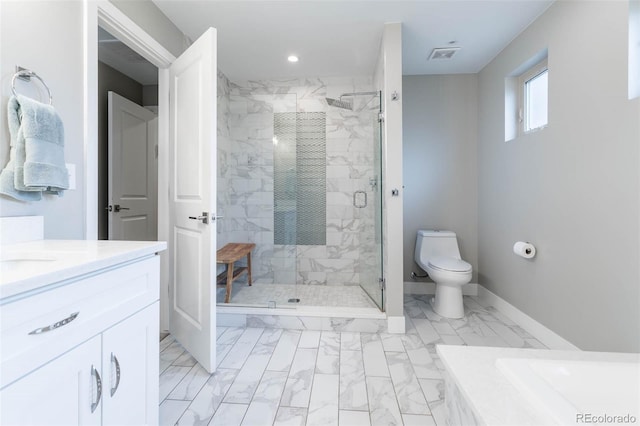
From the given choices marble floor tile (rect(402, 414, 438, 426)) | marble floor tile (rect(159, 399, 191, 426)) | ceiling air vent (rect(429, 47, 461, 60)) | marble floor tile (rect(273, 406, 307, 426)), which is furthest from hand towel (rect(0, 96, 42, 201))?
ceiling air vent (rect(429, 47, 461, 60))

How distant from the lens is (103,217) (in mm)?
2553

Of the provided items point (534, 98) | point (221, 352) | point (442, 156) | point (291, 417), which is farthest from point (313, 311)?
point (534, 98)

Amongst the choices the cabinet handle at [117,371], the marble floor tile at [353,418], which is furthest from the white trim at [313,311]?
the cabinet handle at [117,371]

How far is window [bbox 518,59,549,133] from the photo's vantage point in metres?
2.19

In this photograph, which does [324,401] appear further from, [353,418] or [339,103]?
[339,103]

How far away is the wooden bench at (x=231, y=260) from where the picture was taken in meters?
2.38

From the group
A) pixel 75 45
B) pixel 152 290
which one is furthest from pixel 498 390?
pixel 75 45

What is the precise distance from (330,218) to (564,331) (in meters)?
2.11

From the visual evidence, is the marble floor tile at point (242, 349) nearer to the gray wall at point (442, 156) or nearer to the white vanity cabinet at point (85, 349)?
the white vanity cabinet at point (85, 349)

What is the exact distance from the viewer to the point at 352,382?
1.54 m

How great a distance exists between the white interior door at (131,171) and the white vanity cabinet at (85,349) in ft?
6.63

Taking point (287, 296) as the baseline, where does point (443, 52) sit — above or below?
above

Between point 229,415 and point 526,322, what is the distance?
225 centimetres

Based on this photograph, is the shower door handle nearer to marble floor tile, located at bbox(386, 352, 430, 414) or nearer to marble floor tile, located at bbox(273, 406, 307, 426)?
marble floor tile, located at bbox(386, 352, 430, 414)
